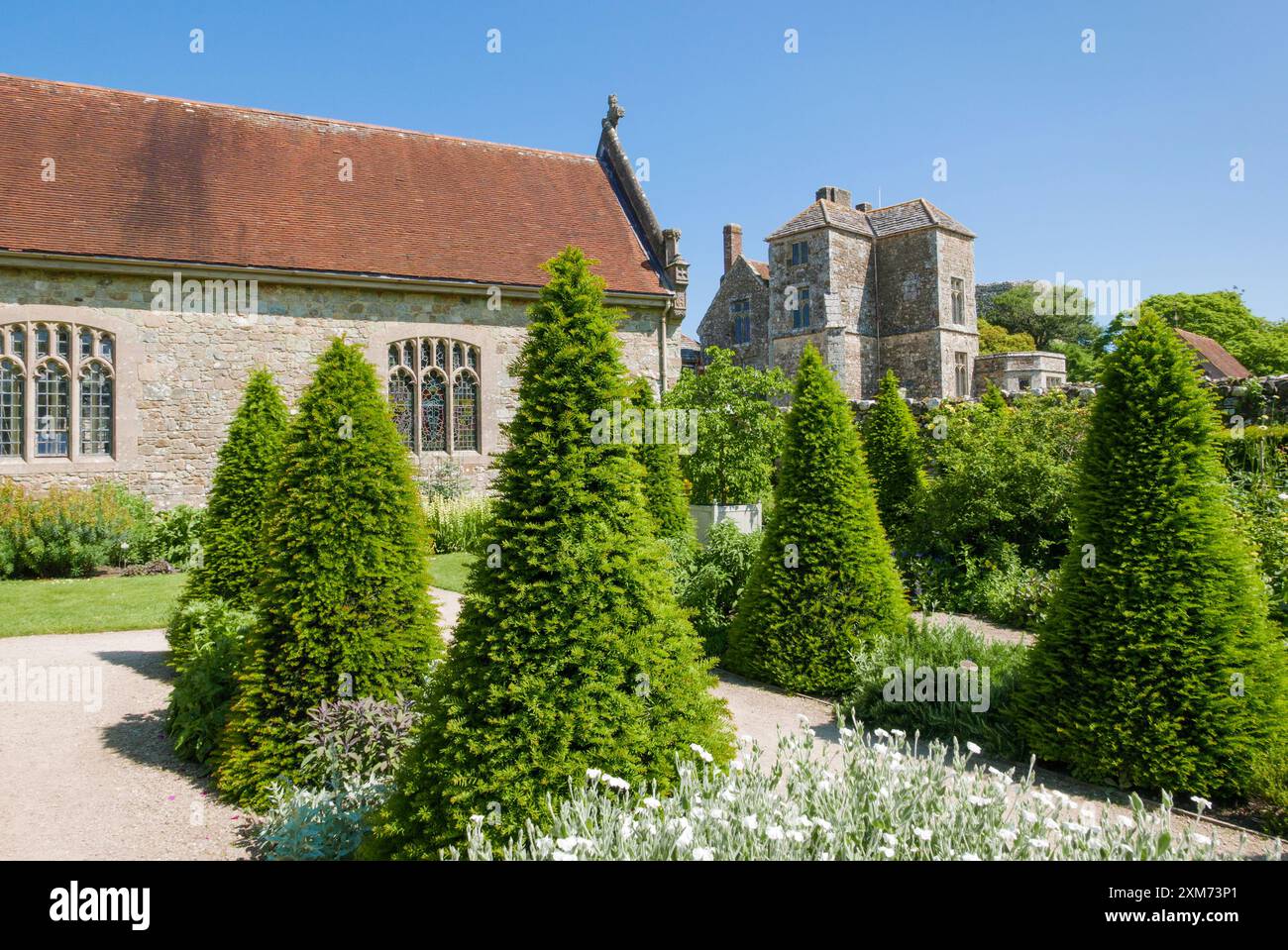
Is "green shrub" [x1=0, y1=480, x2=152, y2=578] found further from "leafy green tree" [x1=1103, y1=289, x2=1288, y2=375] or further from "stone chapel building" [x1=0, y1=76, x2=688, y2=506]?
"leafy green tree" [x1=1103, y1=289, x2=1288, y2=375]

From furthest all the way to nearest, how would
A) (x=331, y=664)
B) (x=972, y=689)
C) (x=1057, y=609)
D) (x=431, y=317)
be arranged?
1. (x=431, y=317)
2. (x=972, y=689)
3. (x=1057, y=609)
4. (x=331, y=664)

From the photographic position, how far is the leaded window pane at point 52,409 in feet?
48.9

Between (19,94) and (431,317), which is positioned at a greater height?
(19,94)

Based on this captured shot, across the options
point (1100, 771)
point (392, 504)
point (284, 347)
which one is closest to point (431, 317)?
point (284, 347)

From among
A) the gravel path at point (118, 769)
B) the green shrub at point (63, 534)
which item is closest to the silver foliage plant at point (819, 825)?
the gravel path at point (118, 769)

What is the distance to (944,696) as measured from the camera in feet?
20.9

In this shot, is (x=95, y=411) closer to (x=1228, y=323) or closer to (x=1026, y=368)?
(x=1026, y=368)

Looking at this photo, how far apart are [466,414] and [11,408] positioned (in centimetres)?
823

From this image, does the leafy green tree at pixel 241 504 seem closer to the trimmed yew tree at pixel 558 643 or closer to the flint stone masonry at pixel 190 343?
the trimmed yew tree at pixel 558 643

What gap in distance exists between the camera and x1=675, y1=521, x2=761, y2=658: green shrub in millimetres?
8797

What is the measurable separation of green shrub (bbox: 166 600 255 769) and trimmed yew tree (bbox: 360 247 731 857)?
2.76 m
